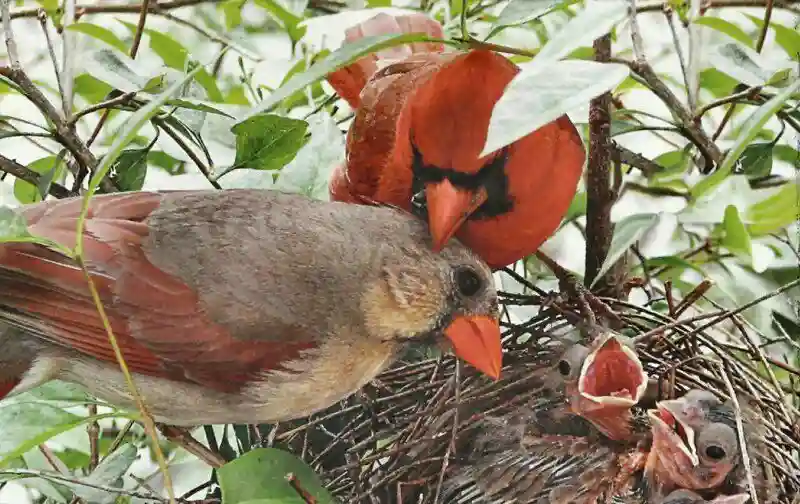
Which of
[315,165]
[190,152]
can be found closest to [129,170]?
[190,152]

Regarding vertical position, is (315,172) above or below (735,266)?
above

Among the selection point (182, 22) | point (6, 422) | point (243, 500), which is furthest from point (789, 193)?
point (182, 22)

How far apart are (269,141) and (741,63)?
0.44 m

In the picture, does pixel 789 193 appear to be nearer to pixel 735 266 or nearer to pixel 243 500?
pixel 735 266

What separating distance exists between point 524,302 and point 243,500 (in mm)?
379

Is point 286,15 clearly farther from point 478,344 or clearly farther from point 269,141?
point 478,344

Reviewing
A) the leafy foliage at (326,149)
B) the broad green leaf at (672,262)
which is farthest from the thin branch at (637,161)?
the broad green leaf at (672,262)

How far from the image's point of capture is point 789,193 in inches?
29.3

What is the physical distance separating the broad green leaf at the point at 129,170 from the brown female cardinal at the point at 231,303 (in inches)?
→ 5.3

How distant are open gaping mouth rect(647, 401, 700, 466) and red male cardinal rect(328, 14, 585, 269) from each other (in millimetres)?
196

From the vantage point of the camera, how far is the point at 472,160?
680mm

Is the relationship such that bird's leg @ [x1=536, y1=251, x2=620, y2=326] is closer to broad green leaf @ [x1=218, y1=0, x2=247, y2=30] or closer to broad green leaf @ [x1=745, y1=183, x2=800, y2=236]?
broad green leaf @ [x1=745, y1=183, x2=800, y2=236]

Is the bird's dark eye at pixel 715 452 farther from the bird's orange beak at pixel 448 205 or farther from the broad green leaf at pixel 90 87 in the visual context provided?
the broad green leaf at pixel 90 87

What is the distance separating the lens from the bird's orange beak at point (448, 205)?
2.22ft
